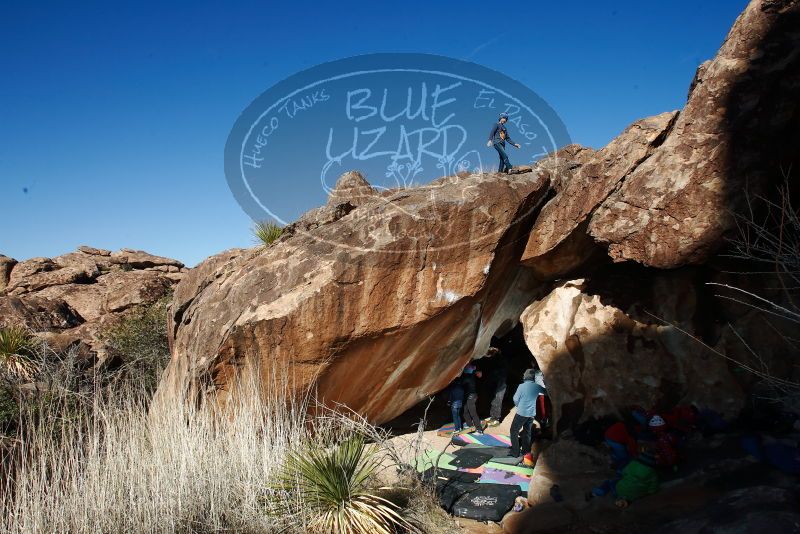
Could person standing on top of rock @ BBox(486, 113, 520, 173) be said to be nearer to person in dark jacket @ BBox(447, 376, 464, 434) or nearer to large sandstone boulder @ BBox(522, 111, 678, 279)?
large sandstone boulder @ BBox(522, 111, 678, 279)

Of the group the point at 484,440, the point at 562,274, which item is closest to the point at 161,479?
the point at 484,440

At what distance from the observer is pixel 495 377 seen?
31.5 ft

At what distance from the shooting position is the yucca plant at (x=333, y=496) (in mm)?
4680

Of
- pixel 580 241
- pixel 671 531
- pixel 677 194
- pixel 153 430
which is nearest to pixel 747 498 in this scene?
pixel 671 531

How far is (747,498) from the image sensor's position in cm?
440

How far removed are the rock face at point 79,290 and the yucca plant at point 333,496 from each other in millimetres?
7271

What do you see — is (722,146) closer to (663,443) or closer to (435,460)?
Answer: (663,443)

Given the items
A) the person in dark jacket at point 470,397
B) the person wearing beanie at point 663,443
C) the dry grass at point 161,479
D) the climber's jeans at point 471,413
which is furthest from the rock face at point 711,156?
the dry grass at point 161,479

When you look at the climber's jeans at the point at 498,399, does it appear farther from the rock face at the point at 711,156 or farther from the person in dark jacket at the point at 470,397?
the rock face at the point at 711,156

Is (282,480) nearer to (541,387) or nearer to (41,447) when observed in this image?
(41,447)

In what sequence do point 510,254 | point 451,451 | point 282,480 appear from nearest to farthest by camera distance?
point 282,480, point 510,254, point 451,451

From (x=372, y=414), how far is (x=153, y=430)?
124 inches

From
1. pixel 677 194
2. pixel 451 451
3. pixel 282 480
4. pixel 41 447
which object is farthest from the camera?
pixel 451 451

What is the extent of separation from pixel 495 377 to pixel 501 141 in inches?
158
